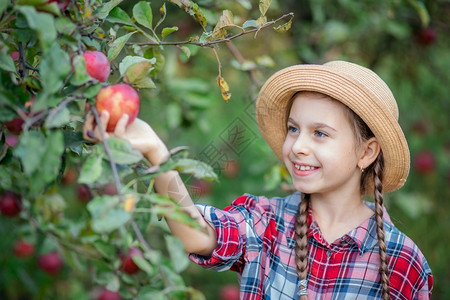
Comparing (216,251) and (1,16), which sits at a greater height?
(1,16)

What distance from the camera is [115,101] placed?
0.93 metres

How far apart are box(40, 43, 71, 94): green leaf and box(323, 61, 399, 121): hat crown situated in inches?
25.5

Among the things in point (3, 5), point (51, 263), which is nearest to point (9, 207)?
point (51, 263)

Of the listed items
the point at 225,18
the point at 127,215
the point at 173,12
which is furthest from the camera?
the point at 173,12

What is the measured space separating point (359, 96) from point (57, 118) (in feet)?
2.29

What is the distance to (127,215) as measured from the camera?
0.76m

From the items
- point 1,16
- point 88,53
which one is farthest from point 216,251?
point 1,16

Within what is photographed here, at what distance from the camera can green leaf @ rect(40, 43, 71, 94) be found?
80 cm

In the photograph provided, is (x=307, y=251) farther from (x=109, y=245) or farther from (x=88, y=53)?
(x=88, y=53)

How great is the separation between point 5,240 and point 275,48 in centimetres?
155

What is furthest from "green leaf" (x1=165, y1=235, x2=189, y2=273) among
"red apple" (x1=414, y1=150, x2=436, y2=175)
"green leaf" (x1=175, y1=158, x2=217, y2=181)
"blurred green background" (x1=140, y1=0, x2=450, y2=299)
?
"red apple" (x1=414, y1=150, x2=436, y2=175)

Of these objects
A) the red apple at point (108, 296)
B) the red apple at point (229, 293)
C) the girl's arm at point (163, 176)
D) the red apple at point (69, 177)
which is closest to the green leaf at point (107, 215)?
the girl's arm at point (163, 176)

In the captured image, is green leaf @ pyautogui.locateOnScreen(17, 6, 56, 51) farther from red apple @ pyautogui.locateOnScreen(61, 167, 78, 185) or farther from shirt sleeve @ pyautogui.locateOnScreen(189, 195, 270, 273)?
red apple @ pyautogui.locateOnScreen(61, 167, 78, 185)

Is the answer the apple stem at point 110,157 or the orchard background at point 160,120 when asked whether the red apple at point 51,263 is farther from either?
the apple stem at point 110,157
